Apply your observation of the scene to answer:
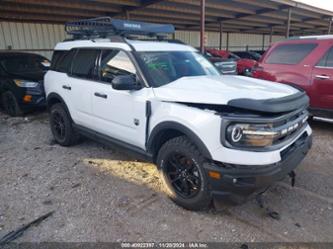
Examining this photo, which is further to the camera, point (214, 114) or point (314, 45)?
point (314, 45)

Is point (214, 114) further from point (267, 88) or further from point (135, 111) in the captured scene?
point (135, 111)

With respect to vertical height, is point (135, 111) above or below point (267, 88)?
below

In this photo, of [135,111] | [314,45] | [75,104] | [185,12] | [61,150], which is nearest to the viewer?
[135,111]

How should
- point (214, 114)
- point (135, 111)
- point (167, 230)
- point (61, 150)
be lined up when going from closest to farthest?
1. point (214, 114)
2. point (167, 230)
3. point (135, 111)
4. point (61, 150)

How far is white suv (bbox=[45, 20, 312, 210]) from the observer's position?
2.49 meters

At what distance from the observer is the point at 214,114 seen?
8.41 ft

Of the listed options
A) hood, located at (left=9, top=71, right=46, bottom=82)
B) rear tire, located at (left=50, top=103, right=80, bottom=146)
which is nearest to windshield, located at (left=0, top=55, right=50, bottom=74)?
hood, located at (left=9, top=71, right=46, bottom=82)

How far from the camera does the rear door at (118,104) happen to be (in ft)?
11.0

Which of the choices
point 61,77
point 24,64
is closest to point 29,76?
point 24,64

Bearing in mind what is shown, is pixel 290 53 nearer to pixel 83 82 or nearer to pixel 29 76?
pixel 83 82

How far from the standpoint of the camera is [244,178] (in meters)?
2.48

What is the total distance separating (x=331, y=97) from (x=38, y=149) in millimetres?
5585

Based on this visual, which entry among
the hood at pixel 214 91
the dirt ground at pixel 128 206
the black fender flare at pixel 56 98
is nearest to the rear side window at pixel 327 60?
the dirt ground at pixel 128 206

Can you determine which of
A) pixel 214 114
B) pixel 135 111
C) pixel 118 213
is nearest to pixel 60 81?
pixel 135 111
